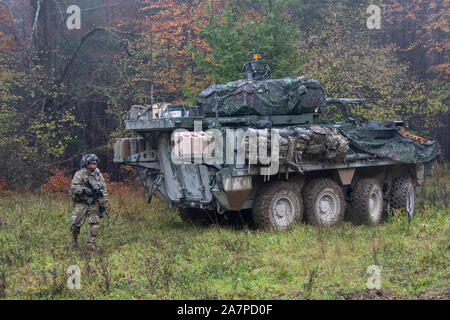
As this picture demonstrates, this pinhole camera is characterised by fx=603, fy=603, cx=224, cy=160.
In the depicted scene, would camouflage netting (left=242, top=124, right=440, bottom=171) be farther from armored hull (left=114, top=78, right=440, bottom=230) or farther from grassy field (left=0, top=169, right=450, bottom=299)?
grassy field (left=0, top=169, right=450, bottom=299)

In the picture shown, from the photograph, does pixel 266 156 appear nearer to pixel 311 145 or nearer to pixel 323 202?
pixel 311 145

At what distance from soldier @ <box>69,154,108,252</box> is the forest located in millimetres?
6911

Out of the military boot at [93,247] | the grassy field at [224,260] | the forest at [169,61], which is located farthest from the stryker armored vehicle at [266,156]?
the forest at [169,61]

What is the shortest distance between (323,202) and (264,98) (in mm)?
2119

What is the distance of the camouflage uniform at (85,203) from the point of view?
334 inches

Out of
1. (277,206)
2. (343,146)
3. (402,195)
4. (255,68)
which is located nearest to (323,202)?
(343,146)

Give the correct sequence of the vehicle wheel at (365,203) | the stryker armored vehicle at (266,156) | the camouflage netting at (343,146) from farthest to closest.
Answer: the vehicle wheel at (365,203), the camouflage netting at (343,146), the stryker armored vehicle at (266,156)

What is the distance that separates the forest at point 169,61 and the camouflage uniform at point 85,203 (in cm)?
694

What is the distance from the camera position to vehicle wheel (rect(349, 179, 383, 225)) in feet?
37.4

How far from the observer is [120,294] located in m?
6.41

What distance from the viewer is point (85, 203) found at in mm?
8617

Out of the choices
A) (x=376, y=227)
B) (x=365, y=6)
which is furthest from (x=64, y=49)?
(x=376, y=227)

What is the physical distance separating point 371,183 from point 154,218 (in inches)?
168

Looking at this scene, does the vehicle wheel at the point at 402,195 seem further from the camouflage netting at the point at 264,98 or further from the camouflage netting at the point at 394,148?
the camouflage netting at the point at 264,98
